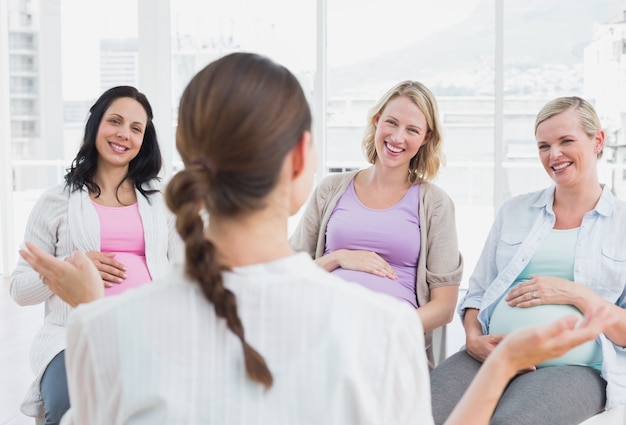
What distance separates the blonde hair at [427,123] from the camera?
99.3 inches

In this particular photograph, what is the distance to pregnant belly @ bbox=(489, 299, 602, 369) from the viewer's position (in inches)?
83.6

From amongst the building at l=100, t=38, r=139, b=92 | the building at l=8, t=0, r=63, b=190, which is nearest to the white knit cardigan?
the building at l=100, t=38, r=139, b=92

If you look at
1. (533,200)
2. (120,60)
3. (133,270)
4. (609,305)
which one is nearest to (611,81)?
(533,200)

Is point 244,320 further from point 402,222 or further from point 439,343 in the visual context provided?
point 439,343

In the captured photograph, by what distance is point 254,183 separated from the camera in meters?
0.97

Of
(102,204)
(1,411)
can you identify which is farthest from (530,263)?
(1,411)

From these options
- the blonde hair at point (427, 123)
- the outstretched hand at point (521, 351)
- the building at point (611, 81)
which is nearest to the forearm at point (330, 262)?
the blonde hair at point (427, 123)

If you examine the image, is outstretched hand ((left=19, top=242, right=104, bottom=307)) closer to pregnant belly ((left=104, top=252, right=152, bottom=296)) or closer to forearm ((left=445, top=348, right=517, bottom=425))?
forearm ((left=445, top=348, right=517, bottom=425))

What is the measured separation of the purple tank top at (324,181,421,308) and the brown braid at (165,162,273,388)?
58.7 inches

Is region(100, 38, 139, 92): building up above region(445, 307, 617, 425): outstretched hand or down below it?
above

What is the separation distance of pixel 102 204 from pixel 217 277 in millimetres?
1678

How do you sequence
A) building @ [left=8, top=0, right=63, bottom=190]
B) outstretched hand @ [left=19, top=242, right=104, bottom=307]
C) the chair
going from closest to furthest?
outstretched hand @ [left=19, top=242, right=104, bottom=307] < the chair < building @ [left=8, top=0, right=63, bottom=190]

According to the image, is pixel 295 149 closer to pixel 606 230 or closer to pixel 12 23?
pixel 606 230

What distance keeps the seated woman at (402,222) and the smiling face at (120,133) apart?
657 mm
